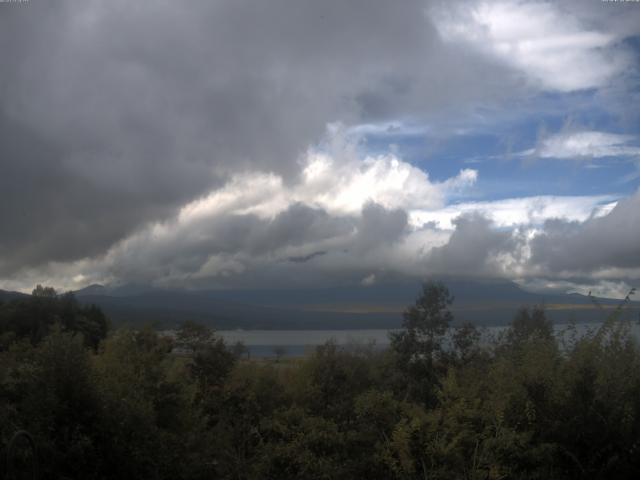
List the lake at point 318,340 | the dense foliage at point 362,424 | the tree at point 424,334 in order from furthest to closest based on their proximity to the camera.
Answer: the tree at point 424,334, the lake at point 318,340, the dense foliage at point 362,424

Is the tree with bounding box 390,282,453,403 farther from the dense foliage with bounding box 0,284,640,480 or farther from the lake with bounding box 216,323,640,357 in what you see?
the dense foliage with bounding box 0,284,640,480

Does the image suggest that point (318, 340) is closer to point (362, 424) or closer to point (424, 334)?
point (424, 334)

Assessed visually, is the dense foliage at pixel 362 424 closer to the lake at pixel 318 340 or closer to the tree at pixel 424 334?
the lake at pixel 318 340

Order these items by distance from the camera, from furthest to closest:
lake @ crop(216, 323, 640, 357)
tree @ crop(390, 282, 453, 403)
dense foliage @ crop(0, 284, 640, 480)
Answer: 1. tree @ crop(390, 282, 453, 403)
2. lake @ crop(216, 323, 640, 357)
3. dense foliage @ crop(0, 284, 640, 480)

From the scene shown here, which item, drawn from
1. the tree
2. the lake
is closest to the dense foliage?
the lake

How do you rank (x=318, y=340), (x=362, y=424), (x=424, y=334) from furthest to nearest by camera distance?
(x=318, y=340), (x=424, y=334), (x=362, y=424)

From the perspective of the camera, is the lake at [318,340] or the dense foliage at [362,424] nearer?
the dense foliage at [362,424]

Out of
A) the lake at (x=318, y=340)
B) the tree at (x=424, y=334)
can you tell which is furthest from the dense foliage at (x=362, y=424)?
the tree at (x=424, y=334)

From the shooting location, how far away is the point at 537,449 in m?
13.5

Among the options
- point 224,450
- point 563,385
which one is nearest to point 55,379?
point 224,450

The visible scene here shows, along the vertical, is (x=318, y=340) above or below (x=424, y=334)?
below

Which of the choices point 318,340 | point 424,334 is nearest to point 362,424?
point 424,334

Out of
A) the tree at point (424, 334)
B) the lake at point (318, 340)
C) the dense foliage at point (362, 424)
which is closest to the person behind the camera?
the dense foliage at point (362, 424)

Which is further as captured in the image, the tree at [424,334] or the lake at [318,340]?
the tree at [424,334]
